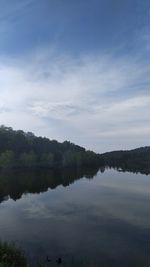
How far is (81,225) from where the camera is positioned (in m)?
39.0

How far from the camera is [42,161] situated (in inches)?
5901

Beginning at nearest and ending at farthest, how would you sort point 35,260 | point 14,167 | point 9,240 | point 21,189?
1. point 35,260
2. point 9,240
3. point 21,189
4. point 14,167

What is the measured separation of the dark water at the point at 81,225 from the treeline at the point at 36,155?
6962cm

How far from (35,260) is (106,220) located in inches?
695

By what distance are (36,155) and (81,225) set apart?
11232 cm

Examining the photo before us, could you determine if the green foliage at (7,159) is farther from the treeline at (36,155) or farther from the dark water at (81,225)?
the dark water at (81,225)

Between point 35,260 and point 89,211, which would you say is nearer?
point 35,260

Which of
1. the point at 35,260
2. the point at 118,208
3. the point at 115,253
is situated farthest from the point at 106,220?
the point at 35,260

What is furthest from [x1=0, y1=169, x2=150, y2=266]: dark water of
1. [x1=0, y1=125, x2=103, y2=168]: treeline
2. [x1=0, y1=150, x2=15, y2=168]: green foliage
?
[x1=0, y1=125, x2=103, y2=168]: treeline

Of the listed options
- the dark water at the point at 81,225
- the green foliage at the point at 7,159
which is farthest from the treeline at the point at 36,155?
the dark water at the point at 81,225

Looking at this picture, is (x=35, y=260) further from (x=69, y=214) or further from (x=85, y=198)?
(x=85, y=198)

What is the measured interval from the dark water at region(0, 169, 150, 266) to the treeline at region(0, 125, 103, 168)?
6962cm

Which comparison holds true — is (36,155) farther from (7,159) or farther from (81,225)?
(81,225)

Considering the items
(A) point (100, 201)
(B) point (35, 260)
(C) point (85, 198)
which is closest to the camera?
(B) point (35, 260)
